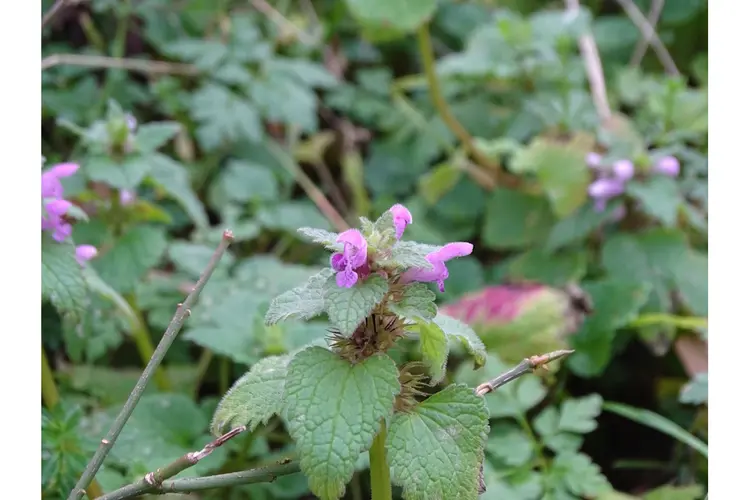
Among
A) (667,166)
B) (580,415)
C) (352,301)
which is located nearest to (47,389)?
(352,301)

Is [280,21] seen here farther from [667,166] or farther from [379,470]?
[379,470]

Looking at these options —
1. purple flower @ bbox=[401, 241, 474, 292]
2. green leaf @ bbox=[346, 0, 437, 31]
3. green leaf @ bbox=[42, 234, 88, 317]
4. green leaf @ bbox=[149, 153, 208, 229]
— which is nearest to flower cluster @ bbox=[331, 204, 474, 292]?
purple flower @ bbox=[401, 241, 474, 292]

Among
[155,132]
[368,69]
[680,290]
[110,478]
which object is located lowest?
[680,290]

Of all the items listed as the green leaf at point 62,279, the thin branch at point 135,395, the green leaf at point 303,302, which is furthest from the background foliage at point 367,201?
the green leaf at point 303,302

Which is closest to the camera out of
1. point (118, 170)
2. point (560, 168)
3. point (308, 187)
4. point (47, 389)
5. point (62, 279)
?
point (62, 279)

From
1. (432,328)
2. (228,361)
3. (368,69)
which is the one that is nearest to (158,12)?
(368,69)

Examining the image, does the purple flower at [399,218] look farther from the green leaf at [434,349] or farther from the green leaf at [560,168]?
the green leaf at [560,168]

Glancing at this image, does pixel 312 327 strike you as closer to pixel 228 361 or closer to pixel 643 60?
pixel 228 361
